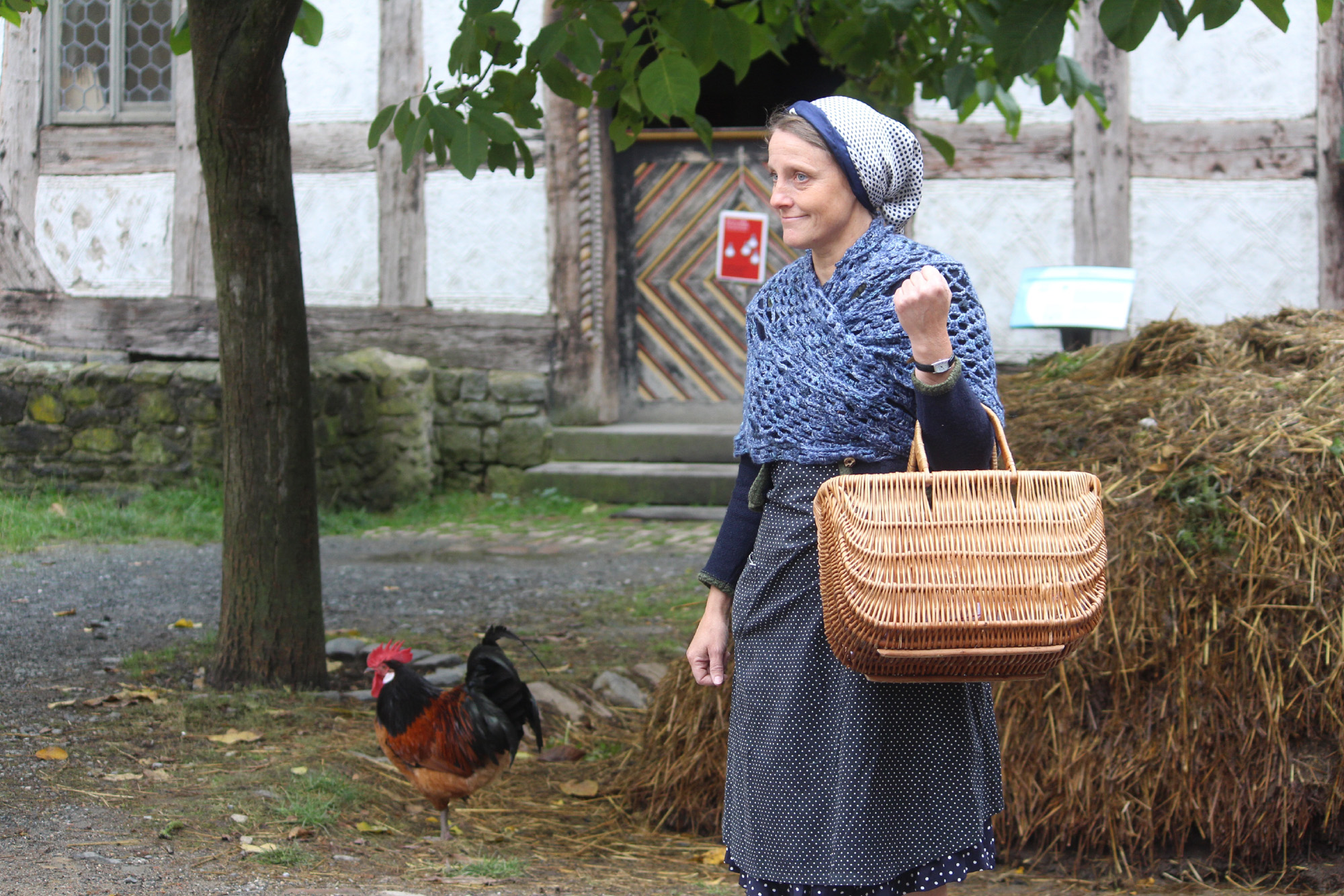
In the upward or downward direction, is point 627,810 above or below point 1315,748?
below

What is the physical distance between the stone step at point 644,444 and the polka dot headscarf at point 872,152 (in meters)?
6.60

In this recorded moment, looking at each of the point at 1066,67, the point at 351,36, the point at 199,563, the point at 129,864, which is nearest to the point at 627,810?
the point at 129,864

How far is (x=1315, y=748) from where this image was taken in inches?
128

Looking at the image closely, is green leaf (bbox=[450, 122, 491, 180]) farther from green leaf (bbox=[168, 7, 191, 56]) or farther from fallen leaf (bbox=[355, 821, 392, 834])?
fallen leaf (bbox=[355, 821, 392, 834])

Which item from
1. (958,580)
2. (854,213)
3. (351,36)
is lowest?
(958,580)

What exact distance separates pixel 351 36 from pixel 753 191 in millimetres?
3143

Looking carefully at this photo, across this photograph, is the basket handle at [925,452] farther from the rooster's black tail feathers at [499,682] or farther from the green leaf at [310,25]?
the green leaf at [310,25]

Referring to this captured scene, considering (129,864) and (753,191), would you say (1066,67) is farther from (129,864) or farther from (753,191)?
(753,191)

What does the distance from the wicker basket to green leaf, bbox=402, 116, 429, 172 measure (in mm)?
2167

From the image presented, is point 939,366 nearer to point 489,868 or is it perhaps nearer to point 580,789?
point 489,868

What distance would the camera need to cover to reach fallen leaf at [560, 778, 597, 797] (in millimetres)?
3979

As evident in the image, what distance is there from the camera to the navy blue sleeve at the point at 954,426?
192 cm

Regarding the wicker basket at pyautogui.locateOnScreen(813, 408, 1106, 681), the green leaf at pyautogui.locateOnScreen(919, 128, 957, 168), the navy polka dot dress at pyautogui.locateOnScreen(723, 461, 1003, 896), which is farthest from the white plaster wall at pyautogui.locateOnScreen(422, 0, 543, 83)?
the wicker basket at pyautogui.locateOnScreen(813, 408, 1106, 681)

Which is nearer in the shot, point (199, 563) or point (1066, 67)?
point (1066, 67)
